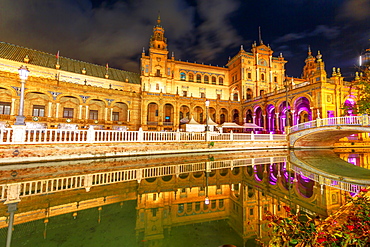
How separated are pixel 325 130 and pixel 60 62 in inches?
1511

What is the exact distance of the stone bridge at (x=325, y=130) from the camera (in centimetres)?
Result: 1622

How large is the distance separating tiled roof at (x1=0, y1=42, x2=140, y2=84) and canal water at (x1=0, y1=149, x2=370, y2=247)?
27.1 meters

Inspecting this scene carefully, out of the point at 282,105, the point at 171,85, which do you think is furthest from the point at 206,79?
the point at 282,105

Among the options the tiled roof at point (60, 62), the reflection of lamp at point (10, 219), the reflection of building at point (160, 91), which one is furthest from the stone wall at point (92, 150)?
the tiled roof at point (60, 62)

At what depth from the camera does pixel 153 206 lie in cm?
412

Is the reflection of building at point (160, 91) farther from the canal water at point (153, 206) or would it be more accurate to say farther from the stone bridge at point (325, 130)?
the canal water at point (153, 206)

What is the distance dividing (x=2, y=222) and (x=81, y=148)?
8471 millimetres

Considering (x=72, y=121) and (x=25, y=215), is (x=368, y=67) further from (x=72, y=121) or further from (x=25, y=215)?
(x=72, y=121)

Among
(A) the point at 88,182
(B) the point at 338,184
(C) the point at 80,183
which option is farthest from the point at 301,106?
(C) the point at 80,183

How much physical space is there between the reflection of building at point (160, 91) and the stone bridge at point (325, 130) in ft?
5.19

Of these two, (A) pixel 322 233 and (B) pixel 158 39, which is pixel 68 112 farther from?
(A) pixel 322 233

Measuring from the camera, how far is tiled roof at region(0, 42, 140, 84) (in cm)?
2495

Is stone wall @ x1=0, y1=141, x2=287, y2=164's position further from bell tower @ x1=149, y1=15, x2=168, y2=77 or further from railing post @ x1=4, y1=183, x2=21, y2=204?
bell tower @ x1=149, y1=15, x2=168, y2=77

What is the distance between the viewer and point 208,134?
636 inches
